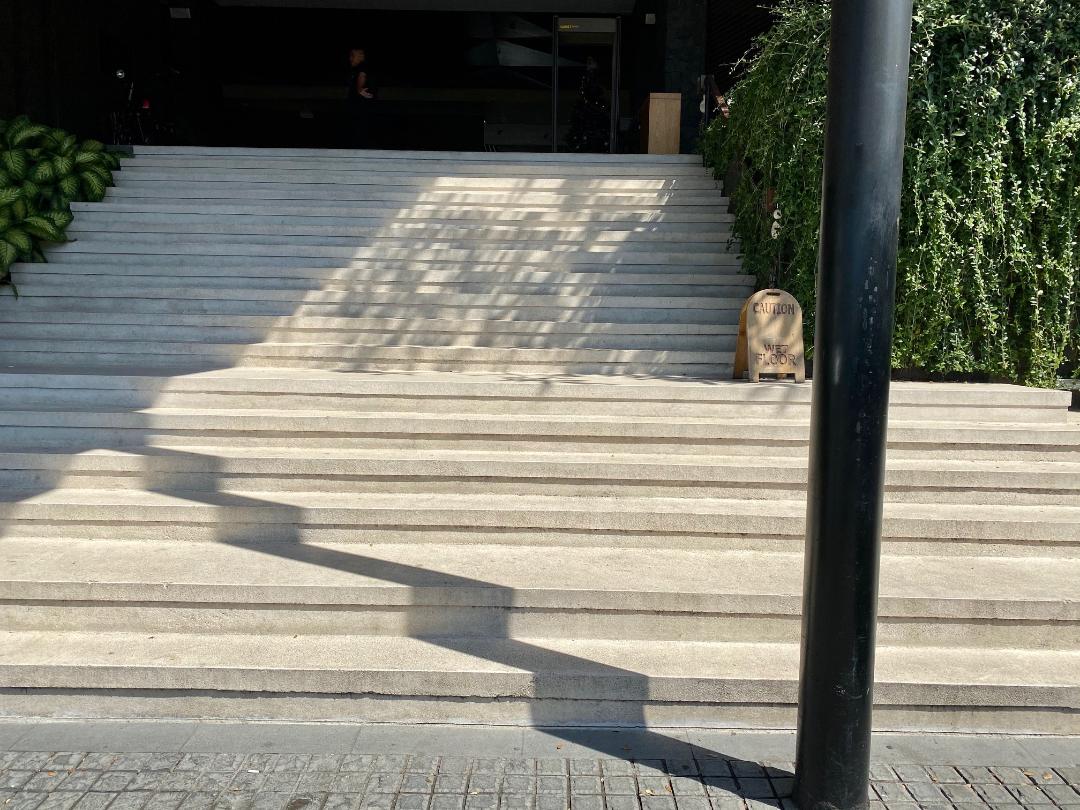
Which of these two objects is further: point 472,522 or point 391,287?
point 391,287

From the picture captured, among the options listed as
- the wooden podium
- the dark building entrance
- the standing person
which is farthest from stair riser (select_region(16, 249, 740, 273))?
the dark building entrance

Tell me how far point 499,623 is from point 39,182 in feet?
20.7

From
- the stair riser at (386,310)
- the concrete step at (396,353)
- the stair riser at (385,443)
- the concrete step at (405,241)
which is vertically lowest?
the stair riser at (385,443)

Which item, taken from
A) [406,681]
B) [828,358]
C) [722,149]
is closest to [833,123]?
[828,358]

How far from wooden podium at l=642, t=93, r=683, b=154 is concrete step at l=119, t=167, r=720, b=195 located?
2237mm

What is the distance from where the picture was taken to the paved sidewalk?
3133mm

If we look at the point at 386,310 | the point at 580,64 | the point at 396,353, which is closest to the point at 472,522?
the point at 396,353

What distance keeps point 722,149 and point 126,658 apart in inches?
254

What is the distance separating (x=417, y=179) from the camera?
8.67m

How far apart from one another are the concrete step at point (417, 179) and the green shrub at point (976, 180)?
7.60 ft

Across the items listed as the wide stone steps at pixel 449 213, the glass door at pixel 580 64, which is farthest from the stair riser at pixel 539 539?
the glass door at pixel 580 64

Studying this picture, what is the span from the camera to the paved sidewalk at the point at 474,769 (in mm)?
3133

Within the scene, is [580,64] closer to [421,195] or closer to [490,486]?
[421,195]

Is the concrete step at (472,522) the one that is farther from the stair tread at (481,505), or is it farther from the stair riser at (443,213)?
the stair riser at (443,213)
